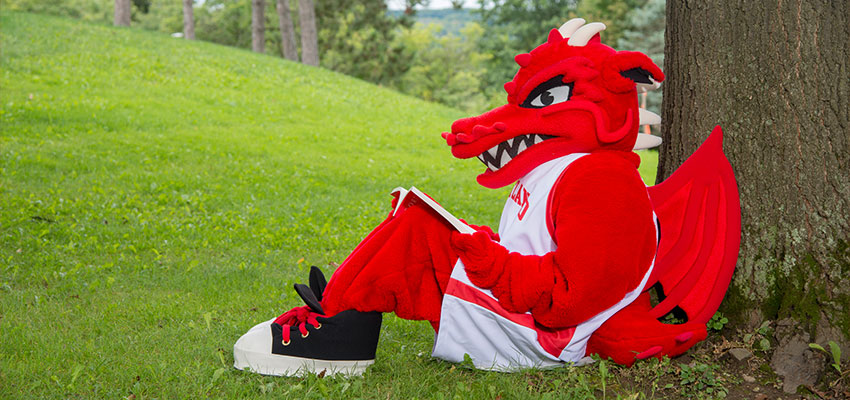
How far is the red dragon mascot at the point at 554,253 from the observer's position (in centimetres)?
273

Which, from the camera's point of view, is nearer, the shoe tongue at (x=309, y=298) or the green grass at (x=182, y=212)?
the shoe tongue at (x=309, y=298)

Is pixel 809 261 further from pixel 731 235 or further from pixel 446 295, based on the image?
pixel 446 295

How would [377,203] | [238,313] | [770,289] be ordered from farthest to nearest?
1. [377,203]
2. [238,313]
3. [770,289]

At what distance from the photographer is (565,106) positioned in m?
2.88

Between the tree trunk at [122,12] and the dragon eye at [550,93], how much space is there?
74.9 feet

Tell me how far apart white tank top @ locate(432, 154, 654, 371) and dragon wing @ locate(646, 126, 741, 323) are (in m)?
0.26

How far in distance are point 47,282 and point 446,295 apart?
3.18 metres

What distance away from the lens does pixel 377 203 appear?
7.86 m

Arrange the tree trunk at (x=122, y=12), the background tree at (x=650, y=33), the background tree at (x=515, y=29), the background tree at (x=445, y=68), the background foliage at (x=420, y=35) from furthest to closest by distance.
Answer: the background tree at (x=445, y=68) → the background tree at (x=515, y=29) → the background foliage at (x=420, y=35) → the background tree at (x=650, y=33) → the tree trunk at (x=122, y=12)

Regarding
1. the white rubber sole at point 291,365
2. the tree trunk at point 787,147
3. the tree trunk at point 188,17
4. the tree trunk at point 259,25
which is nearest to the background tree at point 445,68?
the tree trunk at point 259,25

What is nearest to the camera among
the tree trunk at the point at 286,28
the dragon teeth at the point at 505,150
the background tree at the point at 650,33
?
the dragon teeth at the point at 505,150

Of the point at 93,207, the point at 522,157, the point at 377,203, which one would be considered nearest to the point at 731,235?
the point at 522,157

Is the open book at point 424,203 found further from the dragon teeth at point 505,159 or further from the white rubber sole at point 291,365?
the white rubber sole at point 291,365

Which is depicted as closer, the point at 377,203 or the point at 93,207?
the point at 93,207
